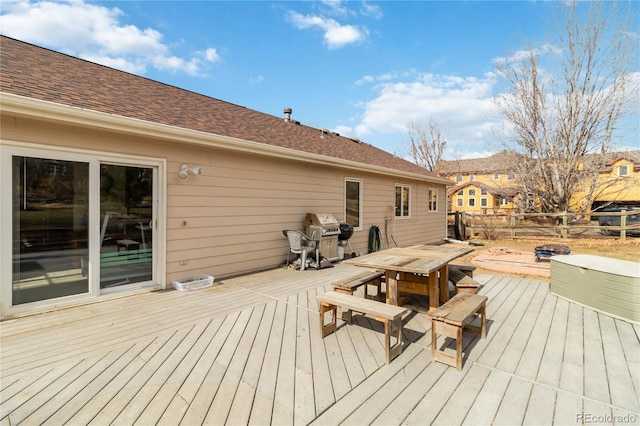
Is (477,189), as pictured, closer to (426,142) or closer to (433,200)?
(426,142)

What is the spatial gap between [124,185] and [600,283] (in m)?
6.22

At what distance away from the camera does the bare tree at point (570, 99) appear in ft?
44.3

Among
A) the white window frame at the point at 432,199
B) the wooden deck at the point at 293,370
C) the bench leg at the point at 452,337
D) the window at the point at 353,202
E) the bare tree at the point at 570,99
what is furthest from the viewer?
the bare tree at the point at 570,99

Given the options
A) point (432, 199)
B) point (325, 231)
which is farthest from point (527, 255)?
point (325, 231)

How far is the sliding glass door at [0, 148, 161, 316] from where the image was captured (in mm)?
3324

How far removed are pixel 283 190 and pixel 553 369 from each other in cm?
498

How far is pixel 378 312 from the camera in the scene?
249cm

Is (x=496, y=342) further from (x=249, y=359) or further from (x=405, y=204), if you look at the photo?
(x=405, y=204)

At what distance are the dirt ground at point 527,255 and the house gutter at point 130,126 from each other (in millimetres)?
4552

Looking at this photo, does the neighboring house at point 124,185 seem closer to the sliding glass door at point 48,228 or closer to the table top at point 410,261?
the sliding glass door at point 48,228

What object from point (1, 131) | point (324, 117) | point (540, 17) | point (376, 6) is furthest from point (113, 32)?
point (540, 17)

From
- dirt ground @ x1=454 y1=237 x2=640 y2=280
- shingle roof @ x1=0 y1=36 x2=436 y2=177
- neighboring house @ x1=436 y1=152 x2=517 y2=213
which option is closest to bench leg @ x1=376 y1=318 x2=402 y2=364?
shingle roof @ x1=0 y1=36 x2=436 y2=177

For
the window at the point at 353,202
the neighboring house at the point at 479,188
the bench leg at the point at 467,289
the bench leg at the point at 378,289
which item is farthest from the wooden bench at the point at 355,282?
the neighboring house at the point at 479,188

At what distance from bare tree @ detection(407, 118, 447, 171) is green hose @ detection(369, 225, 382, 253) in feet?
65.1
